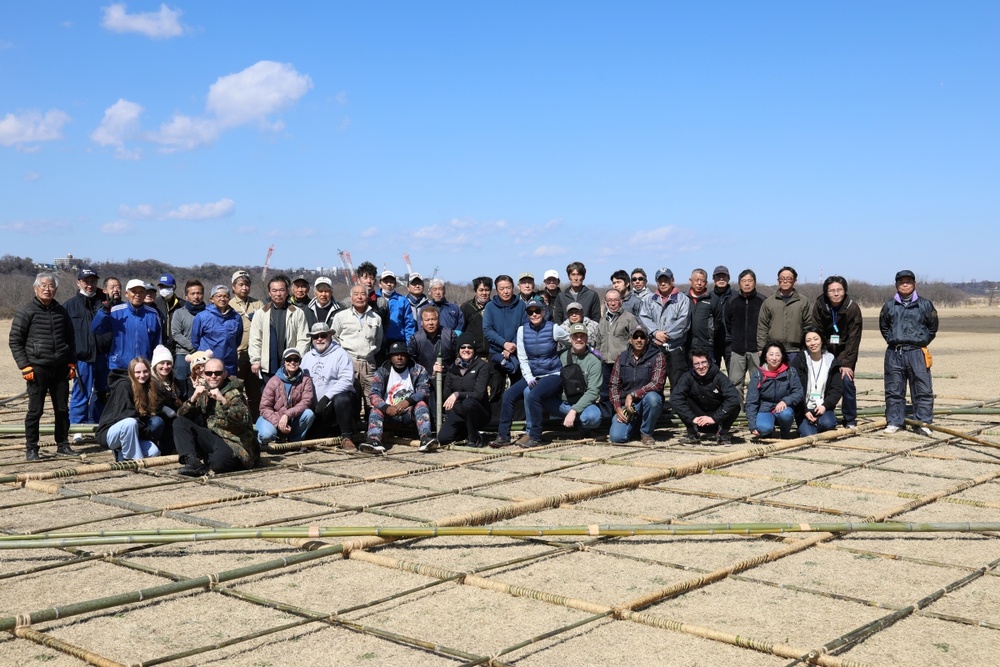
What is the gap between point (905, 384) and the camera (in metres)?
8.69

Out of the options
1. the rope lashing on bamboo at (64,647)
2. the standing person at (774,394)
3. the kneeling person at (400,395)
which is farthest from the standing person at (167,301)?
the rope lashing on bamboo at (64,647)

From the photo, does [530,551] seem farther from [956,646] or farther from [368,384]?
[368,384]

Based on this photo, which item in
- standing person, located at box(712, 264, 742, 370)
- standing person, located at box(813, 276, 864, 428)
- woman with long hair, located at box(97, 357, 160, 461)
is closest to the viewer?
woman with long hair, located at box(97, 357, 160, 461)

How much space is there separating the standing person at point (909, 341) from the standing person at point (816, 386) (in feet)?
1.51

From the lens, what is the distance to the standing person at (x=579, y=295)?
30.5 feet

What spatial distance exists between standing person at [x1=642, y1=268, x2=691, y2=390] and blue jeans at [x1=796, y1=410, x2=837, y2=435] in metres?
1.13

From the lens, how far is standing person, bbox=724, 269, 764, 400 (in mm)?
9086

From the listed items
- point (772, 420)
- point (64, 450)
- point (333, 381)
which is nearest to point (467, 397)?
point (333, 381)

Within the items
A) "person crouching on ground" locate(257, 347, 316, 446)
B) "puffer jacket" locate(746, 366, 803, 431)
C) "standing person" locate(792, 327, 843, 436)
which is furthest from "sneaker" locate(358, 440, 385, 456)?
"standing person" locate(792, 327, 843, 436)

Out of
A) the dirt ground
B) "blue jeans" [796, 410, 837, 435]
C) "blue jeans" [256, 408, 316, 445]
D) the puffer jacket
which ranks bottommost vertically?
the dirt ground

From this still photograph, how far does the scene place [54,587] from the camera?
440cm

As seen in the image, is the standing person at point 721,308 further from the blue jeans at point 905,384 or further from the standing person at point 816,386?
the blue jeans at point 905,384

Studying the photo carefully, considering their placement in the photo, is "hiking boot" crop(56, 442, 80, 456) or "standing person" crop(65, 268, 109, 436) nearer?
"hiking boot" crop(56, 442, 80, 456)

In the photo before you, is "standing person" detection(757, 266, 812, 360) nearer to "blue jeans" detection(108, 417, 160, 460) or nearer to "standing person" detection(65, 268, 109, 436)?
"blue jeans" detection(108, 417, 160, 460)
